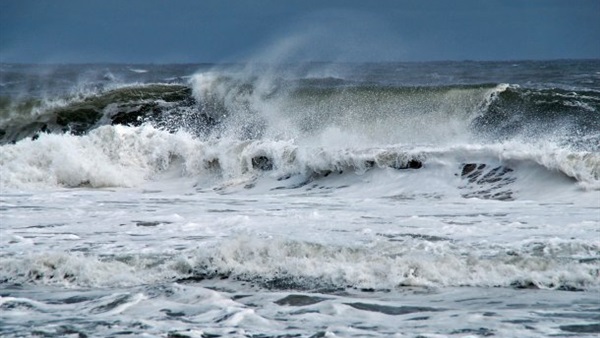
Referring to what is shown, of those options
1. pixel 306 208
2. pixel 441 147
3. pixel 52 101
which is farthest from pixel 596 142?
pixel 52 101

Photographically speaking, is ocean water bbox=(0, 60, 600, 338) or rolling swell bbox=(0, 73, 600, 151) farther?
rolling swell bbox=(0, 73, 600, 151)

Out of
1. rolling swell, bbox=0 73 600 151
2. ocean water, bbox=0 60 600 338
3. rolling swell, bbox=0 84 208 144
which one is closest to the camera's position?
ocean water, bbox=0 60 600 338

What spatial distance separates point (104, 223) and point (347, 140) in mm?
6259

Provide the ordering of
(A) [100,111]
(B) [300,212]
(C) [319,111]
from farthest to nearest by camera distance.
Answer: (A) [100,111] → (C) [319,111] → (B) [300,212]

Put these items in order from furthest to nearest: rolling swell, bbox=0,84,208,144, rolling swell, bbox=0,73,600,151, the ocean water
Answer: rolling swell, bbox=0,84,208,144 → rolling swell, bbox=0,73,600,151 → the ocean water

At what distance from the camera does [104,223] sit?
32.6ft

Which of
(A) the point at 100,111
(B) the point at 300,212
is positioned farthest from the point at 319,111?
(B) the point at 300,212

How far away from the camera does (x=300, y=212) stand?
34.4ft

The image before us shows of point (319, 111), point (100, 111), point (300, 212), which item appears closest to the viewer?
point (300, 212)

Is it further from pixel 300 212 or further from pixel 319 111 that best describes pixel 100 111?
pixel 300 212

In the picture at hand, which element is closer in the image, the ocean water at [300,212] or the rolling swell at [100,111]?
the ocean water at [300,212]

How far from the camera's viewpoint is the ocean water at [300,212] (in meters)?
6.32

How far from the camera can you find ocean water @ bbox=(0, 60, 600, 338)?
6.32 meters

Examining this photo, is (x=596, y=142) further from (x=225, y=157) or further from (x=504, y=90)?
(x=225, y=157)
